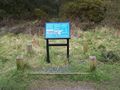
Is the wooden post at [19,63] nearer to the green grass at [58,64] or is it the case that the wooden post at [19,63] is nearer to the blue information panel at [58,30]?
the green grass at [58,64]

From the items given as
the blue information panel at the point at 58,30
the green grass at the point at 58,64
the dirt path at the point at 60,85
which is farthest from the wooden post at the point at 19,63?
the blue information panel at the point at 58,30

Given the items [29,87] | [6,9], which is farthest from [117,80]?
[6,9]

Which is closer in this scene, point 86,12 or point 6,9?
point 86,12

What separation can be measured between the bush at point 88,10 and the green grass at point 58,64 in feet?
15.2

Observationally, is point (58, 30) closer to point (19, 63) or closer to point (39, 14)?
point (19, 63)

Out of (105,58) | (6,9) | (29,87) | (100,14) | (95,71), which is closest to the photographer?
(29,87)

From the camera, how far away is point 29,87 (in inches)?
278

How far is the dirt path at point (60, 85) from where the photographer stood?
702 centimetres

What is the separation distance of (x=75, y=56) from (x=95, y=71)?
1.73m

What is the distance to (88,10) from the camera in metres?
16.7

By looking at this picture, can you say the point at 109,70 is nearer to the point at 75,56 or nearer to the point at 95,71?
the point at 95,71

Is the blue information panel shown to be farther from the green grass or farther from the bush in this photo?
the bush

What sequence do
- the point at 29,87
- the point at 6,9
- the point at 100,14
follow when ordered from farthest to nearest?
the point at 6,9, the point at 100,14, the point at 29,87

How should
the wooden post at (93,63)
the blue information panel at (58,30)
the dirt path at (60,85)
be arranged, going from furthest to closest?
the blue information panel at (58,30) < the wooden post at (93,63) < the dirt path at (60,85)
